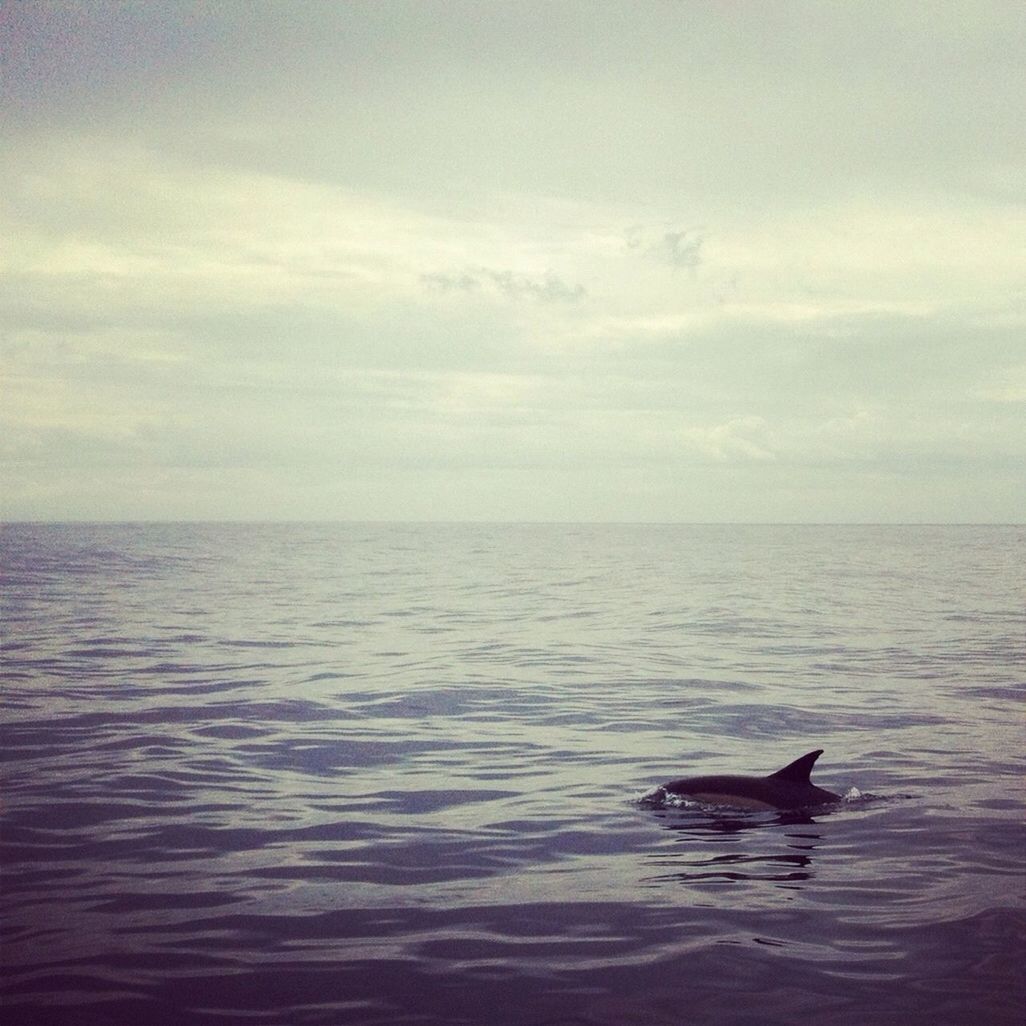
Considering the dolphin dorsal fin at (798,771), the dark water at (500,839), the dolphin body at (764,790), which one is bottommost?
the dark water at (500,839)

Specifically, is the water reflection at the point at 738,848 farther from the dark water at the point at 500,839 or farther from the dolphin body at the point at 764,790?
the dolphin body at the point at 764,790

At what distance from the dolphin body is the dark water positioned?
315 millimetres

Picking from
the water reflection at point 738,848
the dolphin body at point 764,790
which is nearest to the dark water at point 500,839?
the water reflection at point 738,848

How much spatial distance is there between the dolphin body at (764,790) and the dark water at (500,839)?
31cm

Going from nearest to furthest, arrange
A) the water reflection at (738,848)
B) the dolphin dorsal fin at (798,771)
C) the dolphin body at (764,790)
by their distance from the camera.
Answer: the water reflection at (738,848) → the dolphin body at (764,790) → the dolphin dorsal fin at (798,771)

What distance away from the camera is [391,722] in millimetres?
21688

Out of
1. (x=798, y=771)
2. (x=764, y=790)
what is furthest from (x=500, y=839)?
(x=798, y=771)

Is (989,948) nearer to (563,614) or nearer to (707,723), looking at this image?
(707,723)

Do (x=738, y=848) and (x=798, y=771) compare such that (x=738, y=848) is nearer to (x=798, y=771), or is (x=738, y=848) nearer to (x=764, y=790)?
(x=764, y=790)

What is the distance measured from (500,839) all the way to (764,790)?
3.66 metres

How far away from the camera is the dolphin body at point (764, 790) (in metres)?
14.2

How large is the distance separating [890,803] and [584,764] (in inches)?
189

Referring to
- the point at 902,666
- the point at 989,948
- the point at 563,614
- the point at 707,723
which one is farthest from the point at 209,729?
the point at 563,614

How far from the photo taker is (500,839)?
13.1 metres
